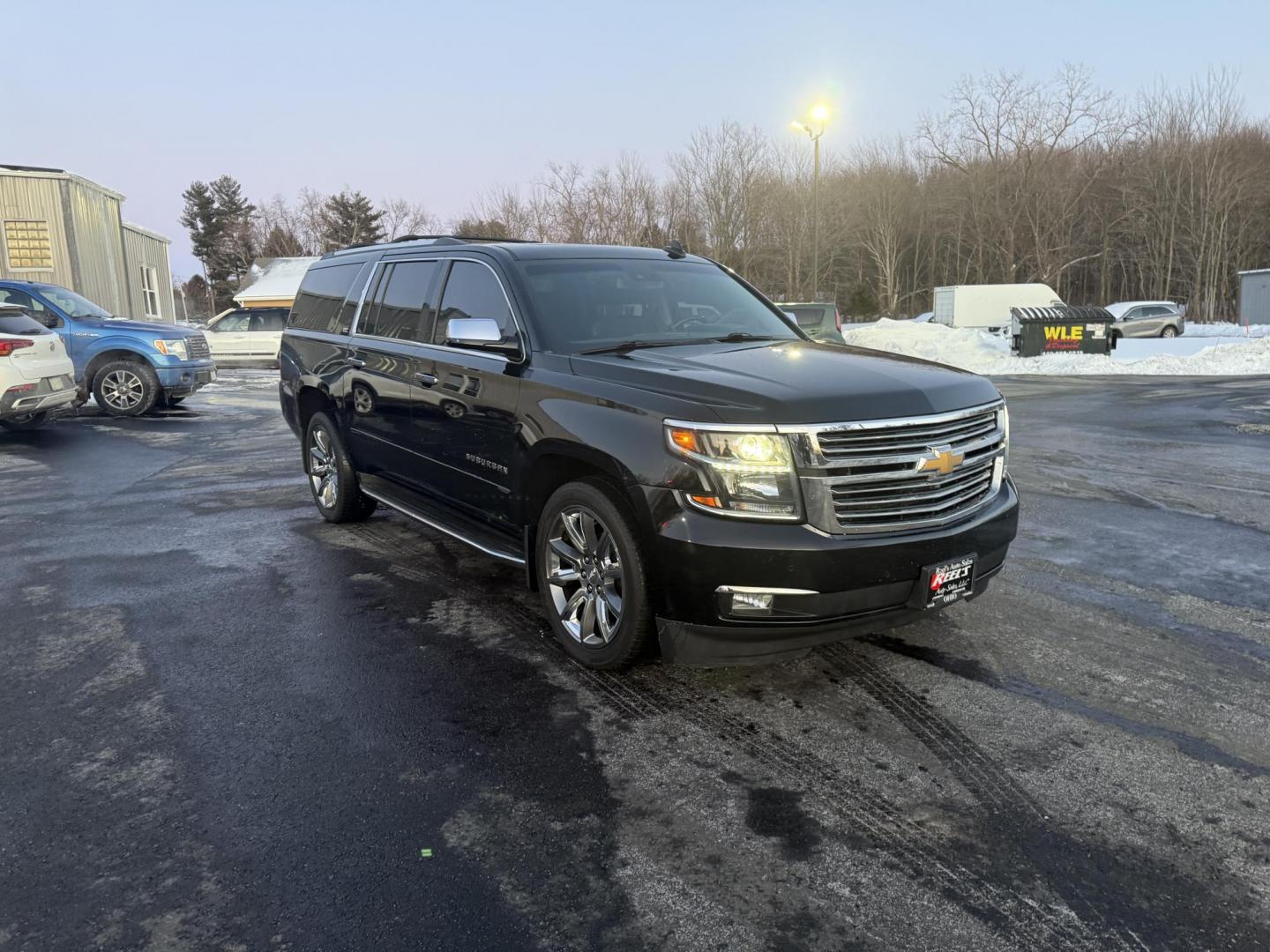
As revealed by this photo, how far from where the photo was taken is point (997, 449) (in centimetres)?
411

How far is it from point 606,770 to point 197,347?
14559 millimetres

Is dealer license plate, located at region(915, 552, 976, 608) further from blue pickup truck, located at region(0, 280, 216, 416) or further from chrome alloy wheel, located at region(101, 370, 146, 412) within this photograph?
chrome alloy wheel, located at region(101, 370, 146, 412)

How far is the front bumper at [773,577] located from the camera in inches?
132

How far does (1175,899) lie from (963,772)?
773mm

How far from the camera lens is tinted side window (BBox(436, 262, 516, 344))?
4730 mm

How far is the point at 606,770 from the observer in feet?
10.6

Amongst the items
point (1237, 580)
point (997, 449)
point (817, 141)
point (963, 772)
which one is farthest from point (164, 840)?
point (817, 141)

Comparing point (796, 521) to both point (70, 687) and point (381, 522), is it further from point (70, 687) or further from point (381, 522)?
point (381, 522)

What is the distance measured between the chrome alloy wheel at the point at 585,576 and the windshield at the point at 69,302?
13.5m

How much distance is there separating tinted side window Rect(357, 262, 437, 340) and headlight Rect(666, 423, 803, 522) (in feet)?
8.35

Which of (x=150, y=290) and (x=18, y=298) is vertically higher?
(x=150, y=290)

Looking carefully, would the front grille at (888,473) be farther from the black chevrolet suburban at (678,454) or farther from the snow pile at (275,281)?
the snow pile at (275,281)

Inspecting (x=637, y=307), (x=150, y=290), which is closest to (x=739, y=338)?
(x=637, y=307)

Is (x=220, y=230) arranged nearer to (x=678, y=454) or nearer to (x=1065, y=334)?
(x=1065, y=334)
